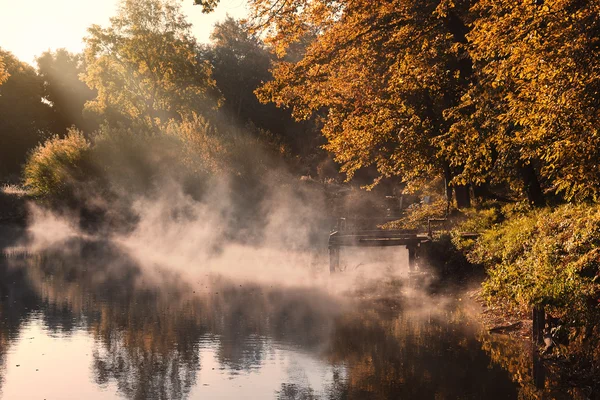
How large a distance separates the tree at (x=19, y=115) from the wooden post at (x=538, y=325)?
→ 245 feet

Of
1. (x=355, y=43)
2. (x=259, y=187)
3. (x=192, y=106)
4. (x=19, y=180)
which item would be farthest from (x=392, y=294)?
(x=19, y=180)

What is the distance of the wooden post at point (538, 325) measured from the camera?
53.4ft

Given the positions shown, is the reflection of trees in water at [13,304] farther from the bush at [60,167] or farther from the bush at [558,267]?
the bush at [60,167]

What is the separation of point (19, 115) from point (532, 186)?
243ft

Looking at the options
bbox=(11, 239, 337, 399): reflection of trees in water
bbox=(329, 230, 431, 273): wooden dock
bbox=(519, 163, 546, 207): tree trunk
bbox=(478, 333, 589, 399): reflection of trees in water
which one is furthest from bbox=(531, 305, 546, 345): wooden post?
bbox=(329, 230, 431, 273): wooden dock

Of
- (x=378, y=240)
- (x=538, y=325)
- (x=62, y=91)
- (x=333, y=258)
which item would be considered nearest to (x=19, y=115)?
(x=62, y=91)

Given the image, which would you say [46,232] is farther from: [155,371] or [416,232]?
[155,371]

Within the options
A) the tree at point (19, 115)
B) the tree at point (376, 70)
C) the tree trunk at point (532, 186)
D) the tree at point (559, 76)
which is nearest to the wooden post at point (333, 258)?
the tree at point (376, 70)

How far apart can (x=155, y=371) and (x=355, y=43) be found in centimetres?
1606

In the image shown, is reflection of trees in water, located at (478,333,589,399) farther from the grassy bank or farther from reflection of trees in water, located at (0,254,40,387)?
reflection of trees in water, located at (0,254,40,387)

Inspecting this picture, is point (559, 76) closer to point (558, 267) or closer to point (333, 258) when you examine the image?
point (558, 267)

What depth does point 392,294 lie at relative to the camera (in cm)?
2597

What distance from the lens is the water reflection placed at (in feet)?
46.9

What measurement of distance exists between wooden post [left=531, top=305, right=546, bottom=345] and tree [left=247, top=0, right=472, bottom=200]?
1041cm
